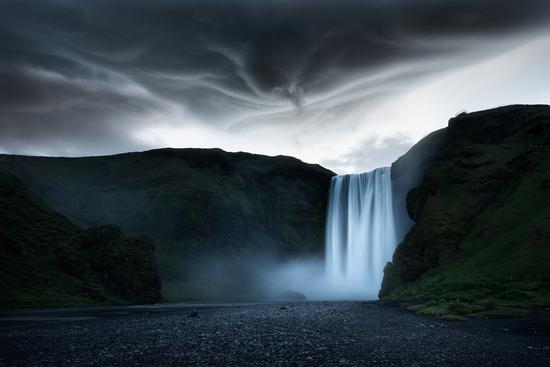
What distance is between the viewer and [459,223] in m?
60.9

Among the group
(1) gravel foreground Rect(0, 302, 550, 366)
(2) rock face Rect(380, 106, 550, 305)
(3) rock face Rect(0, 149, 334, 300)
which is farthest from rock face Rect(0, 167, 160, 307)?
(2) rock face Rect(380, 106, 550, 305)

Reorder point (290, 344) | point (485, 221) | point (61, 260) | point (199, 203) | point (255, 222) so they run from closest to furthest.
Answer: point (290, 344) → point (485, 221) → point (61, 260) → point (199, 203) → point (255, 222)

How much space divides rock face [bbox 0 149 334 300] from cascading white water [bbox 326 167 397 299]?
57.6 feet

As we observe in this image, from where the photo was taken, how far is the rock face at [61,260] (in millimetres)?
57938

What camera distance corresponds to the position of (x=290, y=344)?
1877cm

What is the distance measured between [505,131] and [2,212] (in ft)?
334

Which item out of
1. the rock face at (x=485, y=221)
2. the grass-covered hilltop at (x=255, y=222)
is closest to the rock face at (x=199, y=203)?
the grass-covered hilltop at (x=255, y=222)

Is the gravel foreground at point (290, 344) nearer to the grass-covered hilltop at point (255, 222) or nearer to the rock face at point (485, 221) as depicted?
A: the grass-covered hilltop at point (255, 222)

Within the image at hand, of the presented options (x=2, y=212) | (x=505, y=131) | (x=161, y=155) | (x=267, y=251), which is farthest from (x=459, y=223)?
(x=161, y=155)

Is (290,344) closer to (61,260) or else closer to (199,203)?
(61,260)

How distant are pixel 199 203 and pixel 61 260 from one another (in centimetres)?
6955

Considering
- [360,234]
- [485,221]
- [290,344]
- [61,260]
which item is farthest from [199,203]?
[290,344]

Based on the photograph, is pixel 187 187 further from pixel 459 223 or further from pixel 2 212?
pixel 459 223

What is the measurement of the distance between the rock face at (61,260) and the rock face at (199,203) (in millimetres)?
23749
